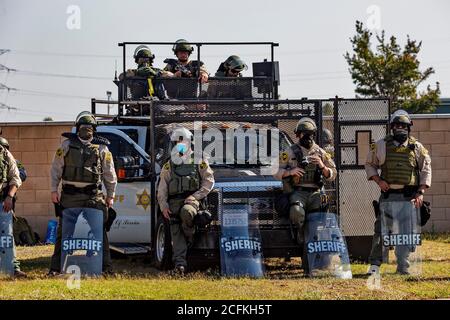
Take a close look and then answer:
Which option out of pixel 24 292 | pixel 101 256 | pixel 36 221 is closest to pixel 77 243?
pixel 101 256

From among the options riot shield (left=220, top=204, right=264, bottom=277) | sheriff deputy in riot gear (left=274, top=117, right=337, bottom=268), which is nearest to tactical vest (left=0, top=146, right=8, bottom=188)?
riot shield (left=220, top=204, right=264, bottom=277)

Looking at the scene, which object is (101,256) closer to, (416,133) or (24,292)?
(24,292)

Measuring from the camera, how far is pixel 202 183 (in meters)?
11.2

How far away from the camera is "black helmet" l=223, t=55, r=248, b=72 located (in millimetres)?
14430

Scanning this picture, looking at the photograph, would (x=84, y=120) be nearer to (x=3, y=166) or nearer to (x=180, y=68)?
(x=3, y=166)

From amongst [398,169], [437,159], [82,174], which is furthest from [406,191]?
[437,159]

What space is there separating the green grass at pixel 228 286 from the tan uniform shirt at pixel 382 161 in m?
1.17

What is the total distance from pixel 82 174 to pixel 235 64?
14.0 feet

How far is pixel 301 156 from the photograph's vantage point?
11.2m

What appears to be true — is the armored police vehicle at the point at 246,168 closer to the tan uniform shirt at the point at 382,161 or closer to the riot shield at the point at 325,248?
the riot shield at the point at 325,248

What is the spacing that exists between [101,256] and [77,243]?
1.06 ft

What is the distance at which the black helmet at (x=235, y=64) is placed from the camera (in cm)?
1443

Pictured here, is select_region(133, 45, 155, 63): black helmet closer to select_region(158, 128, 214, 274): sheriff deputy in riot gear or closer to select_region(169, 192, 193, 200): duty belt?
select_region(158, 128, 214, 274): sheriff deputy in riot gear

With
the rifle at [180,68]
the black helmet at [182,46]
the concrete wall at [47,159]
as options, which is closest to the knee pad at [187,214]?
the rifle at [180,68]
